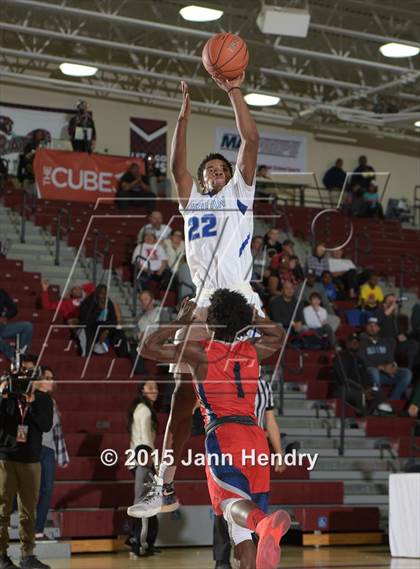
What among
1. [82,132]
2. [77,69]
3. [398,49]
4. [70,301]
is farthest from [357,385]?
[77,69]

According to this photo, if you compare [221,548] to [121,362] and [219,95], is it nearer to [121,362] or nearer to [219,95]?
[121,362]

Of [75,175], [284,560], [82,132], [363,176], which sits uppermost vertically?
[363,176]

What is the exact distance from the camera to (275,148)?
2708 centimetres

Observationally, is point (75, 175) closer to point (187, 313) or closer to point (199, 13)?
point (199, 13)

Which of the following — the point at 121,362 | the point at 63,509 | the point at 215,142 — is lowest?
the point at 63,509

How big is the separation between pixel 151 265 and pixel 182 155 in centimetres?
991

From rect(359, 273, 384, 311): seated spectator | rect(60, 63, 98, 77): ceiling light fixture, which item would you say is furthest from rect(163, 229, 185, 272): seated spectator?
rect(60, 63, 98, 77): ceiling light fixture

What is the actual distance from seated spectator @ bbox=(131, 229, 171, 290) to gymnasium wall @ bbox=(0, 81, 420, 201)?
27.0ft

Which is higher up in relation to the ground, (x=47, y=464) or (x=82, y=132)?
(x=82, y=132)

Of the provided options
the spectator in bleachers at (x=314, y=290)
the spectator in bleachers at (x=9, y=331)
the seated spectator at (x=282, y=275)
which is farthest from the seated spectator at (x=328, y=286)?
the spectator in bleachers at (x=9, y=331)

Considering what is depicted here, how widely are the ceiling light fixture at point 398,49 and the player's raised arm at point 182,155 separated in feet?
45.0

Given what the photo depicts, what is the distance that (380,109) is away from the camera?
2488cm

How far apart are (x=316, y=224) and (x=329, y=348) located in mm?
6157

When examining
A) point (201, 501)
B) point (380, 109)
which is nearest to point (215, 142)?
point (380, 109)
